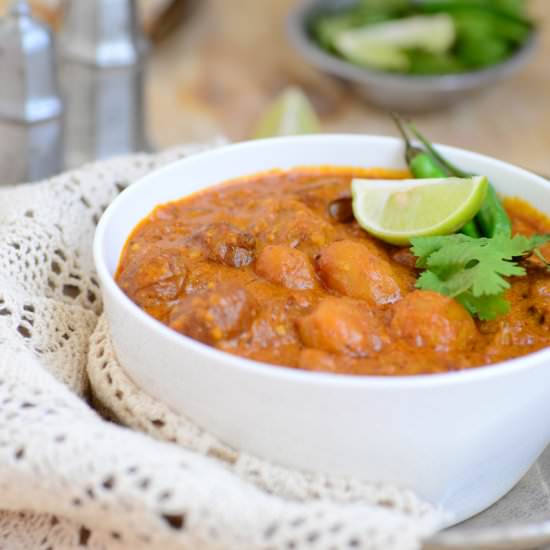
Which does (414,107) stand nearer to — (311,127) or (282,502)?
(311,127)

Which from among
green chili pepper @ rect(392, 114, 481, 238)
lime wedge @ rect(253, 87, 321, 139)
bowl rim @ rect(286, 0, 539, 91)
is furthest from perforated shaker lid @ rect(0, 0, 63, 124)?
green chili pepper @ rect(392, 114, 481, 238)

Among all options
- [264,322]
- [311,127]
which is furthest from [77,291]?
[311,127]

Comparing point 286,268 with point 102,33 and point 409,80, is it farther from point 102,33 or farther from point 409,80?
point 409,80

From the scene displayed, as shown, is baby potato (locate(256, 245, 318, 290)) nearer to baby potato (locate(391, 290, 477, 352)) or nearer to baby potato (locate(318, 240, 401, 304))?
baby potato (locate(318, 240, 401, 304))

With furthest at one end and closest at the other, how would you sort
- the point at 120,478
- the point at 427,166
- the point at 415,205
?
the point at 427,166 → the point at 415,205 → the point at 120,478

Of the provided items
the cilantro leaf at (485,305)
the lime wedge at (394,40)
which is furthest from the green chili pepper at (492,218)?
the lime wedge at (394,40)

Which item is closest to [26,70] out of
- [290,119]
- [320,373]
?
[290,119]
